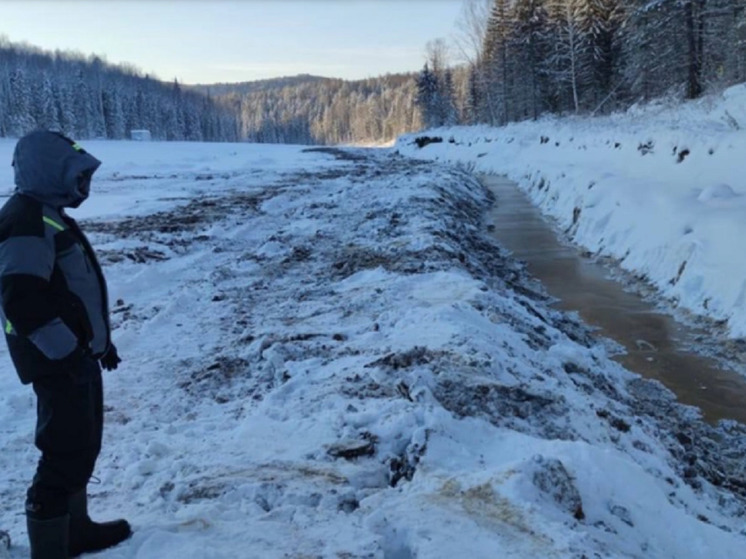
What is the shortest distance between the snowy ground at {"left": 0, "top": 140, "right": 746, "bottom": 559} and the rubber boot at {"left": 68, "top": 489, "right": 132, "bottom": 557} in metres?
0.09

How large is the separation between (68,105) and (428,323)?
96.2 meters

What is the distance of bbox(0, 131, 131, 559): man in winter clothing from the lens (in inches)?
110

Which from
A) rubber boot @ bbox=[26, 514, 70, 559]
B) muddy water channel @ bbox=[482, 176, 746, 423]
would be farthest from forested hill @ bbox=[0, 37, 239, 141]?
rubber boot @ bbox=[26, 514, 70, 559]

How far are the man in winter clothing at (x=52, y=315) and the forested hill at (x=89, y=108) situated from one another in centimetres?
8236

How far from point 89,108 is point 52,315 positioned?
104 meters

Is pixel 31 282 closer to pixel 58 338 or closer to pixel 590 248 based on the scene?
pixel 58 338

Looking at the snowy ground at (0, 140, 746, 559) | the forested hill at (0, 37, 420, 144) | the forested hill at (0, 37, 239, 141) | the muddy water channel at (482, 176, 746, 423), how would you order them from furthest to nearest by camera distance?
the forested hill at (0, 37, 420, 144), the forested hill at (0, 37, 239, 141), the muddy water channel at (482, 176, 746, 423), the snowy ground at (0, 140, 746, 559)

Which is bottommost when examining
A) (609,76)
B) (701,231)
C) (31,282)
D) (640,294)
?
(640,294)

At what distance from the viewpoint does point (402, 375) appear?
5.12 metres

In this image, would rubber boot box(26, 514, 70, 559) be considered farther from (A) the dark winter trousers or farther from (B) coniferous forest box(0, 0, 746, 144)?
(B) coniferous forest box(0, 0, 746, 144)

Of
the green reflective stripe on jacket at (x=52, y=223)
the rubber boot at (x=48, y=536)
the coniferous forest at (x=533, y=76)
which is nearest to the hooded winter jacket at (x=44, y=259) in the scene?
the green reflective stripe on jacket at (x=52, y=223)

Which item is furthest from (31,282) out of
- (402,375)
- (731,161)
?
(731,161)

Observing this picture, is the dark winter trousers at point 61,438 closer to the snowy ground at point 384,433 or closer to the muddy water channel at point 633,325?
the snowy ground at point 384,433

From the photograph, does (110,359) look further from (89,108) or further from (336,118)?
(336,118)
